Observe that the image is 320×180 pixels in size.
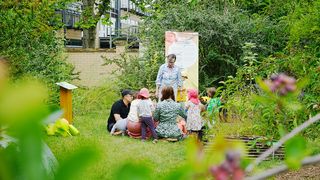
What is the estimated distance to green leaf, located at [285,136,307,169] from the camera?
51cm

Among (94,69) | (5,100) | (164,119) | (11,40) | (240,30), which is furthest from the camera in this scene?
(94,69)

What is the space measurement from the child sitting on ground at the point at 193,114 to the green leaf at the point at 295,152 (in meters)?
8.18

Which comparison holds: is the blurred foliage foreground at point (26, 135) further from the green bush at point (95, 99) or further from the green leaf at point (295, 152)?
the green bush at point (95, 99)

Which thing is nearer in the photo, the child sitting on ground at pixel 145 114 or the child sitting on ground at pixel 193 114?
the child sitting on ground at pixel 193 114

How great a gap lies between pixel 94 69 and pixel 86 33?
3309 millimetres

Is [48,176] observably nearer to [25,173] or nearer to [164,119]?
[25,173]

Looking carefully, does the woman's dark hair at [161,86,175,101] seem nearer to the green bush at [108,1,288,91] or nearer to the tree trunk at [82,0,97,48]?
the green bush at [108,1,288,91]

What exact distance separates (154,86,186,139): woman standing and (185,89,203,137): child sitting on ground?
0.87ft

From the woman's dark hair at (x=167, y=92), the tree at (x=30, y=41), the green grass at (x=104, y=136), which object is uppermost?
the tree at (x=30, y=41)

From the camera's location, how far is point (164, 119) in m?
9.28

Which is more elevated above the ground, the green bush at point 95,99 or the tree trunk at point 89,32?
the tree trunk at point 89,32

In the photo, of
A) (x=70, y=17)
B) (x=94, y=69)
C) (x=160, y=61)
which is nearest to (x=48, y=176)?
(x=160, y=61)

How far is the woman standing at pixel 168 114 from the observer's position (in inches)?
360

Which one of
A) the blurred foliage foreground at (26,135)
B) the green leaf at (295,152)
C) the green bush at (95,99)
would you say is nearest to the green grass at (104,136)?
the green bush at (95,99)
